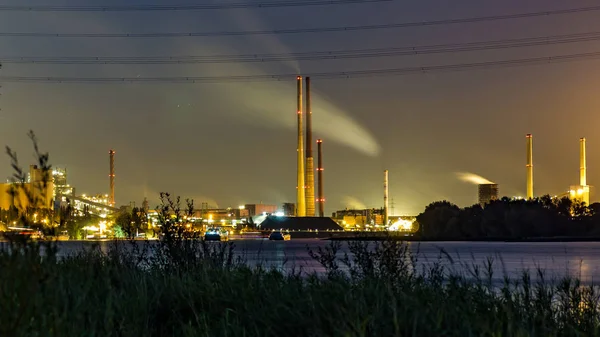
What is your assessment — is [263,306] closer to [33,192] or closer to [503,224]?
[33,192]

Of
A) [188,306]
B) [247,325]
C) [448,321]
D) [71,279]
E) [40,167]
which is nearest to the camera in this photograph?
[40,167]

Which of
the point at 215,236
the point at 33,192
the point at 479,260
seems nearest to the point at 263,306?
the point at 33,192

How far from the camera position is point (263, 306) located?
1405cm

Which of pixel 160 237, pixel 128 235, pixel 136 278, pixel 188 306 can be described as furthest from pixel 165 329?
pixel 128 235

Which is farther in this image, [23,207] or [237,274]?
[237,274]

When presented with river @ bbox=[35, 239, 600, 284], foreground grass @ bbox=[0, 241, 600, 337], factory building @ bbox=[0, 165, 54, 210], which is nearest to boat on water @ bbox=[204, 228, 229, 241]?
river @ bbox=[35, 239, 600, 284]

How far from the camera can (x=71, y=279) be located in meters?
17.0

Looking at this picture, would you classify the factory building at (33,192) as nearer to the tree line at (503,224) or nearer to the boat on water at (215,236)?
the boat on water at (215,236)

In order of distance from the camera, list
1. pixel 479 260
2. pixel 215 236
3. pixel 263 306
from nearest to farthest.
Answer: pixel 263 306, pixel 479 260, pixel 215 236

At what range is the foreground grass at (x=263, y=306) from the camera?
10359mm

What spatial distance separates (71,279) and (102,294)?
148 centimetres

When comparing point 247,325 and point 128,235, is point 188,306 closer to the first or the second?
point 247,325

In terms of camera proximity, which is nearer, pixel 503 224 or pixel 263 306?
pixel 263 306

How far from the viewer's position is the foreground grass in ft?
34.0
